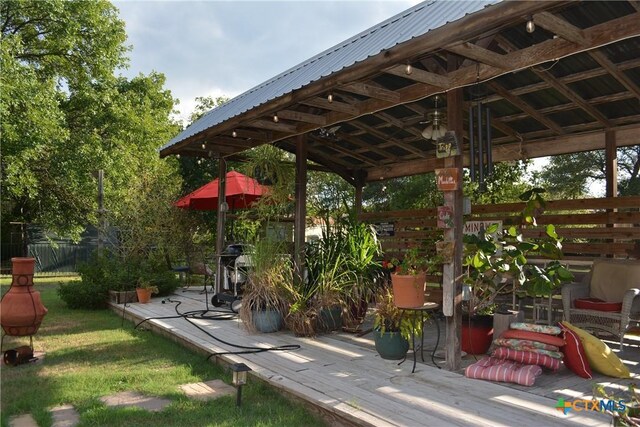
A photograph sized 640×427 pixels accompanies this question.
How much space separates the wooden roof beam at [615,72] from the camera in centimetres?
410

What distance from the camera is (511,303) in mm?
6004

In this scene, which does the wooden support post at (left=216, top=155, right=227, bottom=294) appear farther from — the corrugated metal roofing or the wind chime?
the wind chime

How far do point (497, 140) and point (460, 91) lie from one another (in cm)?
305

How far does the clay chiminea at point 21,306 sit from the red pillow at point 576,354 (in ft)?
15.5

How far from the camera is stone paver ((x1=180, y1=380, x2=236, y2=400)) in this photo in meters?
3.52

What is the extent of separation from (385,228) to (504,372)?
4.61 metres

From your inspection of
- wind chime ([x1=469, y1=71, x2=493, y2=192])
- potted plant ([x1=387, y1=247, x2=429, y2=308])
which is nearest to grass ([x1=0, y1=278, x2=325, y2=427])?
potted plant ([x1=387, y1=247, x2=429, y2=308])

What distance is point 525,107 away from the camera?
17.3 feet

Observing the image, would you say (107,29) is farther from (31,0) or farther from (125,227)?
(125,227)

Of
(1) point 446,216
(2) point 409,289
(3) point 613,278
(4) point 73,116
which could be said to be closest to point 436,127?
(1) point 446,216

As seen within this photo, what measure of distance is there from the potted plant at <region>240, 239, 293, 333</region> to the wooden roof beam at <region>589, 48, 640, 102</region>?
3511 millimetres

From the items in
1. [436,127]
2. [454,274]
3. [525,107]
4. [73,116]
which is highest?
[73,116]

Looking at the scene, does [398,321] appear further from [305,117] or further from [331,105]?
[305,117]

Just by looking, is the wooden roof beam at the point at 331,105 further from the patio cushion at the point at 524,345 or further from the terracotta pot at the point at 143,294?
the terracotta pot at the point at 143,294
